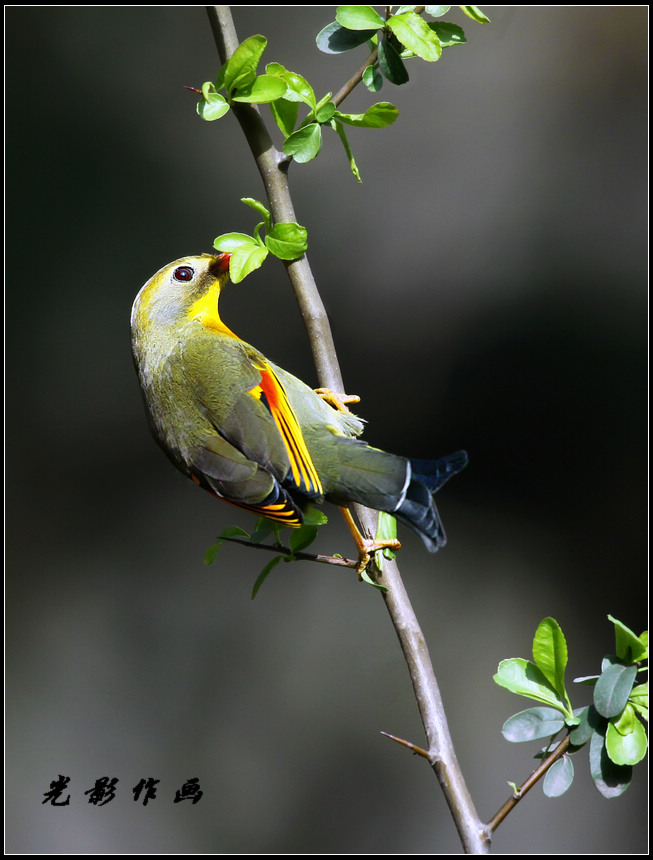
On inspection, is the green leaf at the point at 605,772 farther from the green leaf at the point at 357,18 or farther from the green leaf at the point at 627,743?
the green leaf at the point at 357,18

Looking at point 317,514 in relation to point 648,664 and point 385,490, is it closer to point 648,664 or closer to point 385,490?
point 385,490

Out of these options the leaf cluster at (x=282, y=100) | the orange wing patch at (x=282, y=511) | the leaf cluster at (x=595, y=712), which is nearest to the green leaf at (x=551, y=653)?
the leaf cluster at (x=595, y=712)

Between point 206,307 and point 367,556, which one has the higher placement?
point 206,307

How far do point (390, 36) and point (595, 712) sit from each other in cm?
96

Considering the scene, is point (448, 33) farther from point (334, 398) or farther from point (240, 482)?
point (240, 482)

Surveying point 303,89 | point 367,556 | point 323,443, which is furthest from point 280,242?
point 367,556

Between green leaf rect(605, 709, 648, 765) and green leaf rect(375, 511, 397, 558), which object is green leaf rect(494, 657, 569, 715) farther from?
green leaf rect(375, 511, 397, 558)

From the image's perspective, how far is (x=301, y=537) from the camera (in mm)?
1184

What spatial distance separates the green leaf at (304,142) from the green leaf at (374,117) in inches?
1.6

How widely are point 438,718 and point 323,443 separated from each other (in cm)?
49

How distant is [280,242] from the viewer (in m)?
1.18

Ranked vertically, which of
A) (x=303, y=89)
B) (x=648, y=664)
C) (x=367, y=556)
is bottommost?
(x=648, y=664)

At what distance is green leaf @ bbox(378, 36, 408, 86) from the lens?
1126mm

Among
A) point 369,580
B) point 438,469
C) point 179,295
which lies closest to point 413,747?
point 369,580
